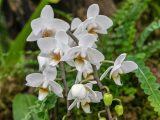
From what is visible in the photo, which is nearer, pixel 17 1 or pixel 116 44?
pixel 116 44

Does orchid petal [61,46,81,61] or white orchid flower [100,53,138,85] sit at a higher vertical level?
orchid petal [61,46,81,61]

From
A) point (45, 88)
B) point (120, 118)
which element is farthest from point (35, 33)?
point (120, 118)

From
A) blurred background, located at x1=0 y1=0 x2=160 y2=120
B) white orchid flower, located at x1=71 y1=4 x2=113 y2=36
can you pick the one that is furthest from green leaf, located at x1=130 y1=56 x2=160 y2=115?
white orchid flower, located at x1=71 y1=4 x2=113 y2=36

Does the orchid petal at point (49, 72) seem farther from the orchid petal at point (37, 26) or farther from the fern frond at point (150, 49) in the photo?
the fern frond at point (150, 49)

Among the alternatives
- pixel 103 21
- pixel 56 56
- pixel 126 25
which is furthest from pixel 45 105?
pixel 126 25

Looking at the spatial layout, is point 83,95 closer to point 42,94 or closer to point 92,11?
point 42,94

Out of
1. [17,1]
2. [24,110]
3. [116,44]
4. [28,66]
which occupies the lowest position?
[24,110]

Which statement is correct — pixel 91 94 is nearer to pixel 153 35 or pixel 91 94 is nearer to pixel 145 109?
pixel 145 109

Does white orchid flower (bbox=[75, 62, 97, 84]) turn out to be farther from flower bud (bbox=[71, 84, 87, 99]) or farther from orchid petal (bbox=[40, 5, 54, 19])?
orchid petal (bbox=[40, 5, 54, 19])
